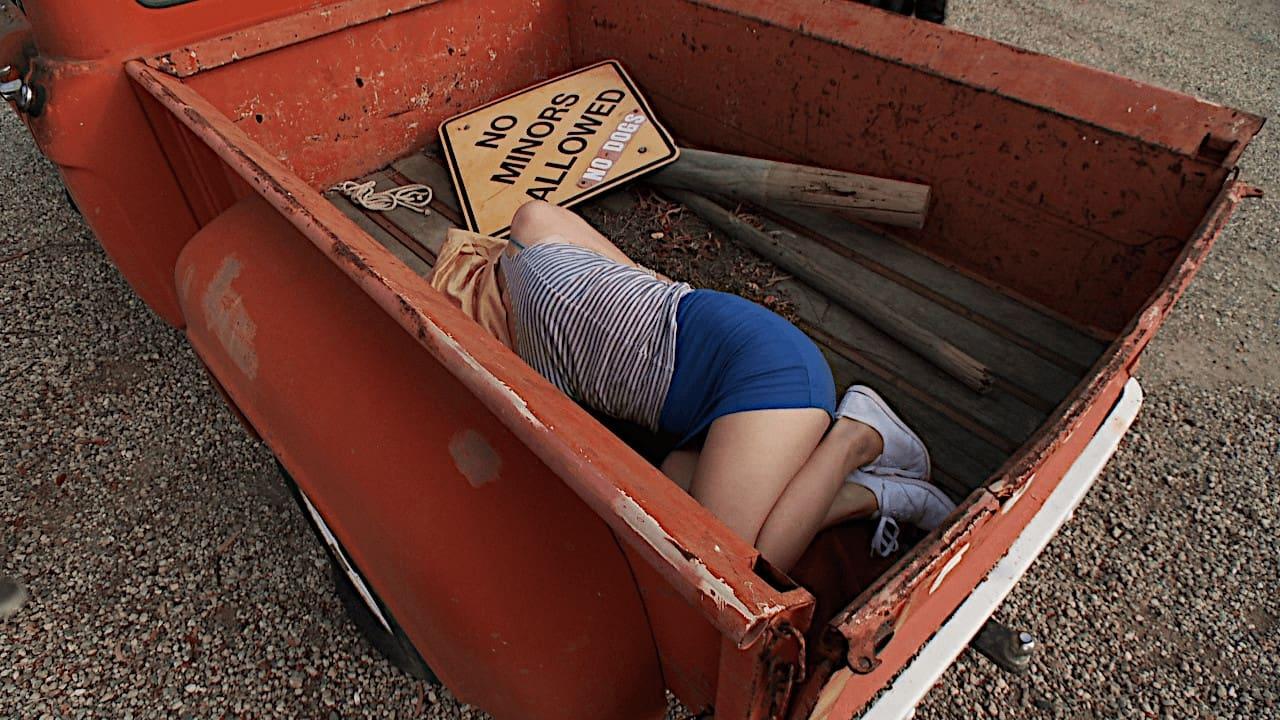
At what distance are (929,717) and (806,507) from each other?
80 cm

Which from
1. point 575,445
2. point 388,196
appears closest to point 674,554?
point 575,445

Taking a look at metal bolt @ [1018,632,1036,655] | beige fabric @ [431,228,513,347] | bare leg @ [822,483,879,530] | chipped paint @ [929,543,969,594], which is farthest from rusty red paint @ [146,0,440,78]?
metal bolt @ [1018,632,1036,655]

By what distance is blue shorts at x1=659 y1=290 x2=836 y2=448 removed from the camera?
4.89 ft

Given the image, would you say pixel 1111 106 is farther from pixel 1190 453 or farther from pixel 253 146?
pixel 253 146

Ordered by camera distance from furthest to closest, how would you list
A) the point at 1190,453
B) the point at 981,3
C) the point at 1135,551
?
the point at 981,3
the point at 1190,453
the point at 1135,551

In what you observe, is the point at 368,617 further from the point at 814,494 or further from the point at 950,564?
the point at 950,564

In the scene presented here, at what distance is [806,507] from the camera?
54.7 inches

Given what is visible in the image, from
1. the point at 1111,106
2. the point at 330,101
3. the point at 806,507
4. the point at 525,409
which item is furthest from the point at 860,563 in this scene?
the point at 330,101

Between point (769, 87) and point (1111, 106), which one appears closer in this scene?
point (1111, 106)

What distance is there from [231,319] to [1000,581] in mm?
1553

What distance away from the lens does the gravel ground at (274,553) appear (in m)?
1.84

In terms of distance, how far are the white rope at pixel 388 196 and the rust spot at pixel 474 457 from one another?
64.5 inches

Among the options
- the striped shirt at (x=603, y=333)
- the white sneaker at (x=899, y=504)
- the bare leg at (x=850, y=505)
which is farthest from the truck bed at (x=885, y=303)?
the striped shirt at (x=603, y=333)

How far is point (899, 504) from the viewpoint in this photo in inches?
60.1
